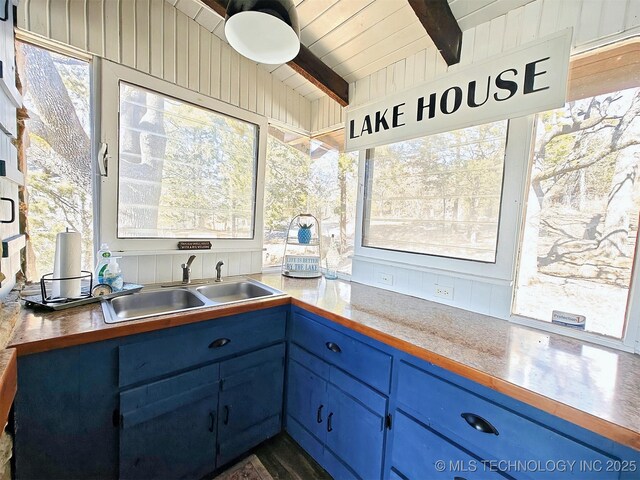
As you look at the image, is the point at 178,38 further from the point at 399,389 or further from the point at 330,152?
the point at 399,389

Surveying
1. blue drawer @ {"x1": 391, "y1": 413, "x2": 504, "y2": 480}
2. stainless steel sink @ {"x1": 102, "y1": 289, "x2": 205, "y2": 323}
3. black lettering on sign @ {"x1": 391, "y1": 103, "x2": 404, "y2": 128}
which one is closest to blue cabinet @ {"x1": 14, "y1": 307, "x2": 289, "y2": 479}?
stainless steel sink @ {"x1": 102, "y1": 289, "x2": 205, "y2": 323}

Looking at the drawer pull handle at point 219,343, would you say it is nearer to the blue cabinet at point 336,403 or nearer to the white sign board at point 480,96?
the blue cabinet at point 336,403

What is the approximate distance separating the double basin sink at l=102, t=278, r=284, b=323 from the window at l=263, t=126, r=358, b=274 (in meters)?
0.47

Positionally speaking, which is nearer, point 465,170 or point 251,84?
point 465,170

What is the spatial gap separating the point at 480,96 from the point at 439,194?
0.52 m

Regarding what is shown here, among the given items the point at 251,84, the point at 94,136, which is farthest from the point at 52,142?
the point at 251,84

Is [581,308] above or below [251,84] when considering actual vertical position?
below

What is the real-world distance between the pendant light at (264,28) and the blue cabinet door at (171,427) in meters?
1.37

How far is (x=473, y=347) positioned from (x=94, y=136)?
2.02 m

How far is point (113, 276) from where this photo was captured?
54.6 inches

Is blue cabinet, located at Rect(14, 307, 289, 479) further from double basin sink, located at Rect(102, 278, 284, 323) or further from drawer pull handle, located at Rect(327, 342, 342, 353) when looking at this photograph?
drawer pull handle, located at Rect(327, 342, 342, 353)

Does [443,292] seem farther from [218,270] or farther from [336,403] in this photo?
[218,270]

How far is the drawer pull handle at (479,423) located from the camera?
831 mm

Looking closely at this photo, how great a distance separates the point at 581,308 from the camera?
1164 millimetres
